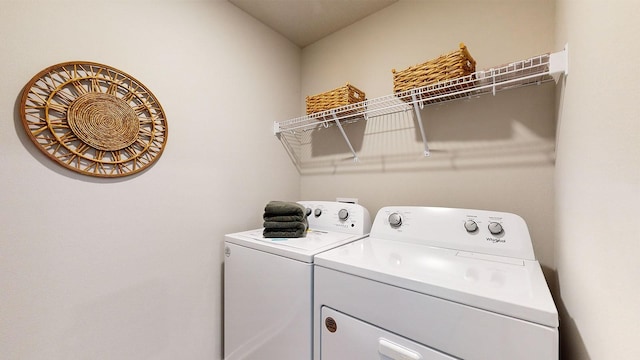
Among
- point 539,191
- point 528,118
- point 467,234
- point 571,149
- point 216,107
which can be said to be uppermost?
point 216,107

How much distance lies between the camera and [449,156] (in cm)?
134

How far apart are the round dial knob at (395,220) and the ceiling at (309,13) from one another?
4.36ft

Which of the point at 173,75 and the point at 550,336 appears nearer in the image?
the point at 550,336

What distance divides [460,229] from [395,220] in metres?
0.29

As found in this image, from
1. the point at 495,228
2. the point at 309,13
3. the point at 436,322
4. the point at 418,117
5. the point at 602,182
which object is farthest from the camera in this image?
the point at 309,13

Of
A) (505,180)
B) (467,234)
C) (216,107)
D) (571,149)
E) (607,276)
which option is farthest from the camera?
(216,107)

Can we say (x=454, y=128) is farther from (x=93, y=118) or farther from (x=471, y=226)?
(x=93, y=118)

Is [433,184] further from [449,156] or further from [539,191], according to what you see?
[539,191]

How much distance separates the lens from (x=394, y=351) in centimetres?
75

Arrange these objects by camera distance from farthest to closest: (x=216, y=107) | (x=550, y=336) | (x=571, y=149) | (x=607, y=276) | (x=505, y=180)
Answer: (x=216, y=107)
(x=505, y=180)
(x=571, y=149)
(x=550, y=336)
(x=607, y=276)

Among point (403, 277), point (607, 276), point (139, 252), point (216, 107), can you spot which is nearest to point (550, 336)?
point (607, 276)

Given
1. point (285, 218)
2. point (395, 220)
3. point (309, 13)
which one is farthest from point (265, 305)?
point (309, 13)

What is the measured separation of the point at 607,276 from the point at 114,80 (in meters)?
1.69

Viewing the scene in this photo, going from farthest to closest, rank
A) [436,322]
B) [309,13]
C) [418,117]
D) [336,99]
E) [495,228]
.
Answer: [309,13] < [336,99] < [418,117] < [495,228] < [436,322]
